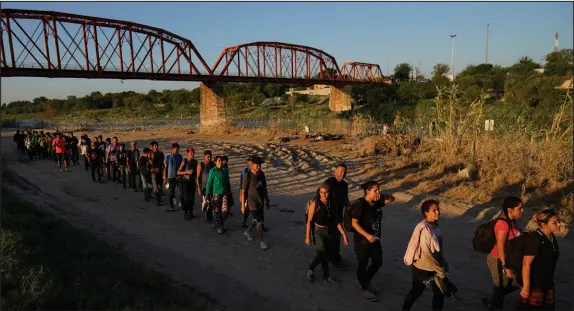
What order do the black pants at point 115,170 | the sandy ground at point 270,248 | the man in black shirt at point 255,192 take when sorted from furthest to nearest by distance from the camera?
the black pants at point 115,170 → the man in black shirt at point 255,192 → the sandy ground at point 270,248

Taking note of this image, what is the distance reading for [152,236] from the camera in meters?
7.47

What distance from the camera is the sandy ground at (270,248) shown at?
5.00 meters

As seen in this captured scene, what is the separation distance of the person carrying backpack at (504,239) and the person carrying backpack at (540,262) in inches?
11.2

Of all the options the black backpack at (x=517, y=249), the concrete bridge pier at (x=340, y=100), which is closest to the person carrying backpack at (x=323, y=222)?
the black backpack at (x=517, y=249)

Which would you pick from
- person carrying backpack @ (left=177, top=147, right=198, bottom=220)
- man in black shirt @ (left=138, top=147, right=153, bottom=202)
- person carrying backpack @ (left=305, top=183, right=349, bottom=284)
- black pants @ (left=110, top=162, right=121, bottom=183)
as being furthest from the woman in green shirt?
black pants @ (left=110, top=162, right=121, bottom=183)

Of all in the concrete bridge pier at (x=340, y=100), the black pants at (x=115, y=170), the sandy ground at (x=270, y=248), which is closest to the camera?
the sandy ground at (x=270, y=248)

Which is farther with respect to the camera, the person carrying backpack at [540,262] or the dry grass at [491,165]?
Result: the dry grass at [491,165]

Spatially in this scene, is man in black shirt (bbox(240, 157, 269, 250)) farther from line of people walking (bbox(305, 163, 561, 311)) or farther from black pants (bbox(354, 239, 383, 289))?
black pants (bbox(354, 239, 383, 289))

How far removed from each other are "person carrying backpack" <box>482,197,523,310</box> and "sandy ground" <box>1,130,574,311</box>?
21.8 inches

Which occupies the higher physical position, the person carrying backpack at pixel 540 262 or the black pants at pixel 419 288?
the person carrying backpack at pixel 540 262

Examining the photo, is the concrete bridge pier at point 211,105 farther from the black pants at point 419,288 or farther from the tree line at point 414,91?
the black pants at point 419,288

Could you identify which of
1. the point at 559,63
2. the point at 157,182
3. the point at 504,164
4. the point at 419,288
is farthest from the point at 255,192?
the point at 559,63

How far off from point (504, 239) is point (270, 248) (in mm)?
3823

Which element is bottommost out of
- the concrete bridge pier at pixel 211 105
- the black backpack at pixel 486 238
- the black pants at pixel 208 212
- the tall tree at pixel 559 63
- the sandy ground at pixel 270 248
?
the sandy ground at pixel 270 248
